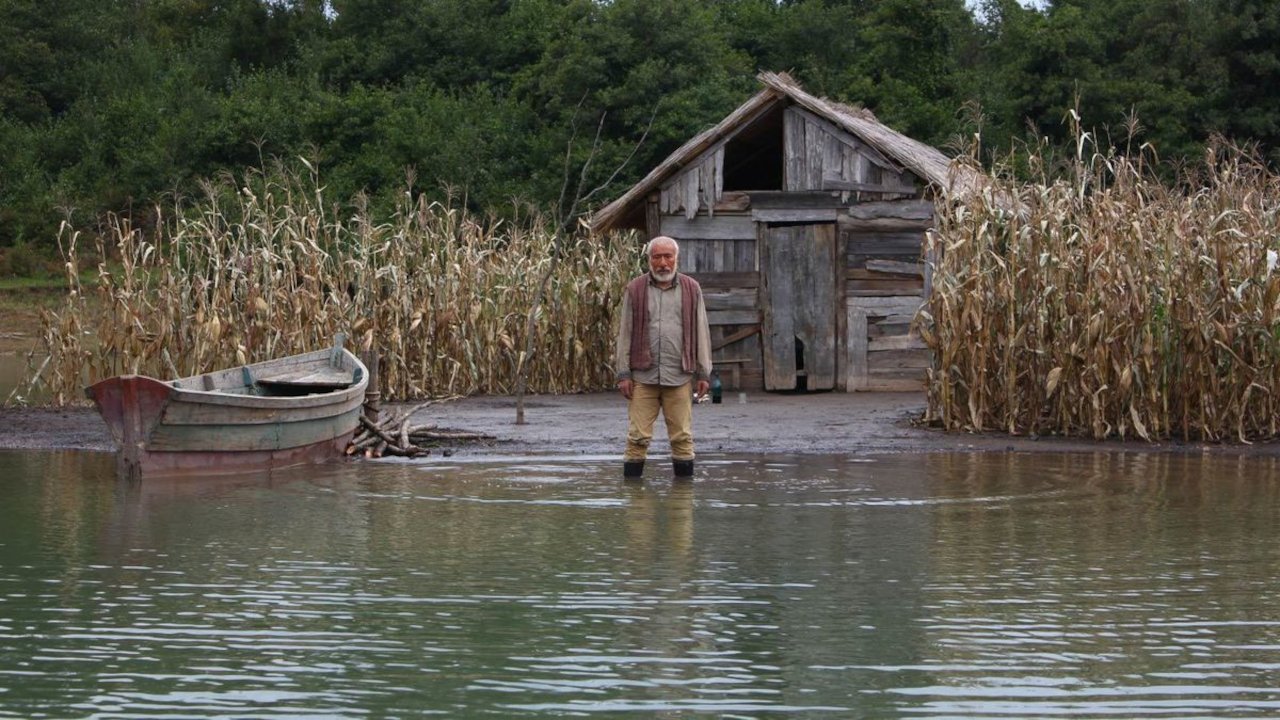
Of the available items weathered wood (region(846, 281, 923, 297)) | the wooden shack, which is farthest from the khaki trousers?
weathered wood (region(846, 281, 923, 297))

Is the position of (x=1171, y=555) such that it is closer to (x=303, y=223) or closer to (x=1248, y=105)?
(x=303, y=223)

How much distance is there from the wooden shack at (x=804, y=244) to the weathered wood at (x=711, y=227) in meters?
0.01

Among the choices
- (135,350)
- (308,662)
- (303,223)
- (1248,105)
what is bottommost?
(308,662)

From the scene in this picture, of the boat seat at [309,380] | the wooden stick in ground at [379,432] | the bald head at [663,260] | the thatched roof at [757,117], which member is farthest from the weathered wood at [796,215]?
the bald head at [663,260]

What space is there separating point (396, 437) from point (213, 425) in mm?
2167

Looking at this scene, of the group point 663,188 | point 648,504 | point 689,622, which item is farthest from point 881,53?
point 689,622

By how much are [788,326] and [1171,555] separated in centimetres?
1187

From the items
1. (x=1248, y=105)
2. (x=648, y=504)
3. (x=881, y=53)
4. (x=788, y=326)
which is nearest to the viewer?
(x=648, y=504)

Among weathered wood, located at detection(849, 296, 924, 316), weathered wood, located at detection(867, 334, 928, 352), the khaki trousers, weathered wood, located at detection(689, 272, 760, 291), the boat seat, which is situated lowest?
the khaki trousers

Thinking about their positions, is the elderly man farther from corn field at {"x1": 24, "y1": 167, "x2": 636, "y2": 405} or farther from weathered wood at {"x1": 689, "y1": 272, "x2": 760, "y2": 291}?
weathered wood at {"x1": 689, "y1": 272, "x2": 760, "y2": 291}

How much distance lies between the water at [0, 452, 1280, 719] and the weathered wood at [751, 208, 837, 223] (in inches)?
315

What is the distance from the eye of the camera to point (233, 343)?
17609 millimetres

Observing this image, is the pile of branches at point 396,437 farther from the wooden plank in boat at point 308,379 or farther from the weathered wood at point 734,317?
the weathered wood at point 734,317

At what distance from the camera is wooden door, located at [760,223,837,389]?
826 inches
